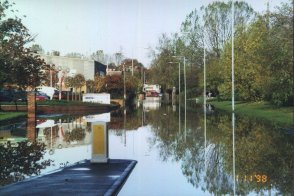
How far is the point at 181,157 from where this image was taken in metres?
16.2

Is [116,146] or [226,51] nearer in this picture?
[116,146]

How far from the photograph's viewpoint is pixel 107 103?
55.7 m

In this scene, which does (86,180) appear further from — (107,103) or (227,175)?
(107,103)

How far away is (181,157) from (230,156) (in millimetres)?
1422

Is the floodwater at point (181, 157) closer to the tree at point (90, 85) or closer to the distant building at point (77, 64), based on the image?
the tree at point (90, 85)

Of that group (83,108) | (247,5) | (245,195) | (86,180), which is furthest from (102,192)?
(247,5)

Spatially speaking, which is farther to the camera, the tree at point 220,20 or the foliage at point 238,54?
the tree at point 220,20

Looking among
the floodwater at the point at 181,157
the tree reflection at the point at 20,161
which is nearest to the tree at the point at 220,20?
the floodwater at the point at 181,157

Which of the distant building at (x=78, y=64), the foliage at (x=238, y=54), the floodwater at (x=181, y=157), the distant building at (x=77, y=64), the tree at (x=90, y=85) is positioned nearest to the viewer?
the floodwater at (x=181, y=157)

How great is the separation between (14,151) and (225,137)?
8.64m

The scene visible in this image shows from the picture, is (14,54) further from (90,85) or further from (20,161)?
(90,85)

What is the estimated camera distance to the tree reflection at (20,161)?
13086 millimetres

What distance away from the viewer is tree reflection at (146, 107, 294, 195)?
11.5 meters

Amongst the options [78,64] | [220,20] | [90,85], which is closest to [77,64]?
[78,64]
